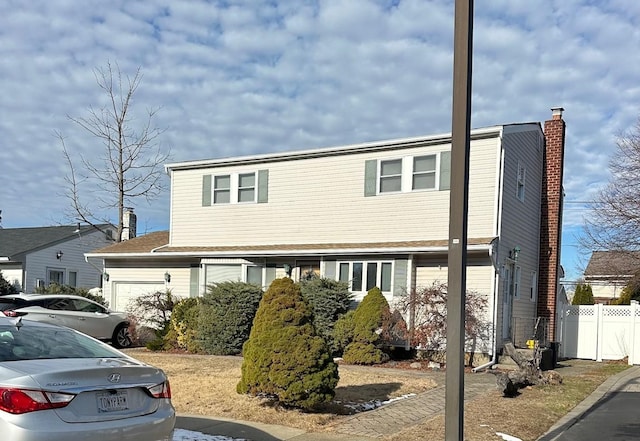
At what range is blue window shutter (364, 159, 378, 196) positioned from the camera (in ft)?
A: 54.4

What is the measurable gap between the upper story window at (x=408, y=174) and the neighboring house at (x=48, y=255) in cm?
1976

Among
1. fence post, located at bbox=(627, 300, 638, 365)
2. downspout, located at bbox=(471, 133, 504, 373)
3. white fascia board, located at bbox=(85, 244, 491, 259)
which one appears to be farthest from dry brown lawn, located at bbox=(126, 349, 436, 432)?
fence post, located at bbox=(627, 300, 638, 365)

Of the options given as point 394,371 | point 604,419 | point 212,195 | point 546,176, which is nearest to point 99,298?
point 212,195

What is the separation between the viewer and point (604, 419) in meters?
8.69

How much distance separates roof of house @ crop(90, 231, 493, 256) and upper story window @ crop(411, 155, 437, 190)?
5.01 ft

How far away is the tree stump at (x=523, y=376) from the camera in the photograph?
10062 mm

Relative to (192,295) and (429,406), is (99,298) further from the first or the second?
(429,406)

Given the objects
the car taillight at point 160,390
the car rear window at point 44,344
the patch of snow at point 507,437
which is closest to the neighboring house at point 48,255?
the car rear window at point 44,344

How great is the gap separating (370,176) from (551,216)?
21.1ft

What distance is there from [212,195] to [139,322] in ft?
15.1

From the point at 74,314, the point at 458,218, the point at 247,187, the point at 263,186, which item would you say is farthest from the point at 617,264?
the point at 458,218

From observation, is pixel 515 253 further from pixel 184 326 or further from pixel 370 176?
pixel 184 326

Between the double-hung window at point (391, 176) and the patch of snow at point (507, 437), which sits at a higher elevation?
the double-hung window at point (391, 176)

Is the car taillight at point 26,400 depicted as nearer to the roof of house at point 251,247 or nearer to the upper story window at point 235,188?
the roof of house at point 251,247
